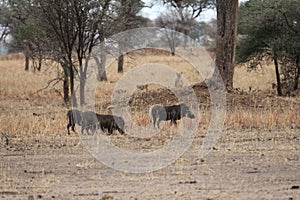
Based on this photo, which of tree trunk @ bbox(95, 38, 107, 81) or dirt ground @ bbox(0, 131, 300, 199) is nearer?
dirt ground @ bbox(0, 131, 300, 199)

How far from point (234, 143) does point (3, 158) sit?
372 centimetres

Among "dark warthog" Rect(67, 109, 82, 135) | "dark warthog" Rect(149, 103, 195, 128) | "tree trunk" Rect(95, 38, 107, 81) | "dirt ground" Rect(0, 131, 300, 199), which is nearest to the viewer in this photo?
"dirt ground" Rect(0, 131, 300, 199)

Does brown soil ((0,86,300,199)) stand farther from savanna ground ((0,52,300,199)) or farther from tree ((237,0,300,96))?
tree ((237,0,300,96))

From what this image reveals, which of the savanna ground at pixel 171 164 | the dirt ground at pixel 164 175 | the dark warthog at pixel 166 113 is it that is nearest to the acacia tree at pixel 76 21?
the savanna ground at pixel 171 164

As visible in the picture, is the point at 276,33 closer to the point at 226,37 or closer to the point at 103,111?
the point at 226,37

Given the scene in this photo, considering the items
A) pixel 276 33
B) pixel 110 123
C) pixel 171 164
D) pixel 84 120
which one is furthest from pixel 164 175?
pixel 276 33

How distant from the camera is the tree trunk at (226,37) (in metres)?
16.3

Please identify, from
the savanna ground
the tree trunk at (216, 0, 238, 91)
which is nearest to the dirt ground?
the savanna ground

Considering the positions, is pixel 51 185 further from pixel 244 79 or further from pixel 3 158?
pixel 244 79

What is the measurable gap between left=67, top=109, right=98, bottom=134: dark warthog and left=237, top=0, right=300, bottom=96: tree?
33.0 feet

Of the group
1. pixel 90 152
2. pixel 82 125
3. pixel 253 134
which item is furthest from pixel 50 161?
pixel 253 134

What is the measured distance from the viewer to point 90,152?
9.17 metres

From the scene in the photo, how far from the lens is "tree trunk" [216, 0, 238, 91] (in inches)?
642

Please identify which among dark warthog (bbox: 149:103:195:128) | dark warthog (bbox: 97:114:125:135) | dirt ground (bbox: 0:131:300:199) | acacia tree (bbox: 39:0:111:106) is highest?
acacia tree (bbox: 39:0:111:106)
